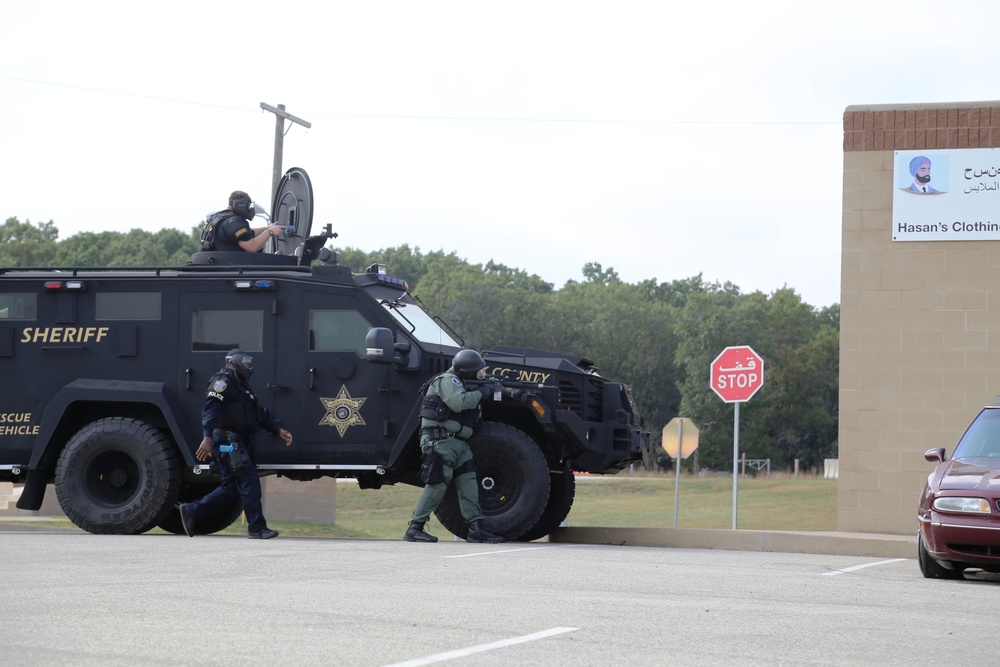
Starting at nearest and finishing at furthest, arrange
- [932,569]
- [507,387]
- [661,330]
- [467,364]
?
[932,569]
[467,364]
[507,387]
[661,330]

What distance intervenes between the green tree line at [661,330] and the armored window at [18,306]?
5732cm

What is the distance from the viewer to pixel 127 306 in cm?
1486

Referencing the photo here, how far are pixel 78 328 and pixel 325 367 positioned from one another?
2.59 metres

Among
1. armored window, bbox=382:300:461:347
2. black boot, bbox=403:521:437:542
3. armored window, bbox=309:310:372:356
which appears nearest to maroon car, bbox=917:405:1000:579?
black boot, bbox=403:521:437:542

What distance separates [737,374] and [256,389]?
7.62 m

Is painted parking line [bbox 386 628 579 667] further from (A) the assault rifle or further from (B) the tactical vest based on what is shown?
(B) the tactical vest

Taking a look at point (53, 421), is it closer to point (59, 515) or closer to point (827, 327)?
point (59, 515)

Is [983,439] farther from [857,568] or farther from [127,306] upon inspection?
[127,306]

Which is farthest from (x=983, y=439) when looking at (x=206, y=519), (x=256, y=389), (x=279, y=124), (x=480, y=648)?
(x=279, y=124)

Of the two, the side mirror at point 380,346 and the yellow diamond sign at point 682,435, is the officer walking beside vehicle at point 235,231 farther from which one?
the yellow diamond sign at point 682,435

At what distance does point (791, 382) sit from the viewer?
248 ft

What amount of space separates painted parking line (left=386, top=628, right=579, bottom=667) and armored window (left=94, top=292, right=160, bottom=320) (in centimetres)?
865

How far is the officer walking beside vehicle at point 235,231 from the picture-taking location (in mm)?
15508

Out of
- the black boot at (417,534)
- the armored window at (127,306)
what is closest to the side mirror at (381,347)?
the black boot at (417,534)
